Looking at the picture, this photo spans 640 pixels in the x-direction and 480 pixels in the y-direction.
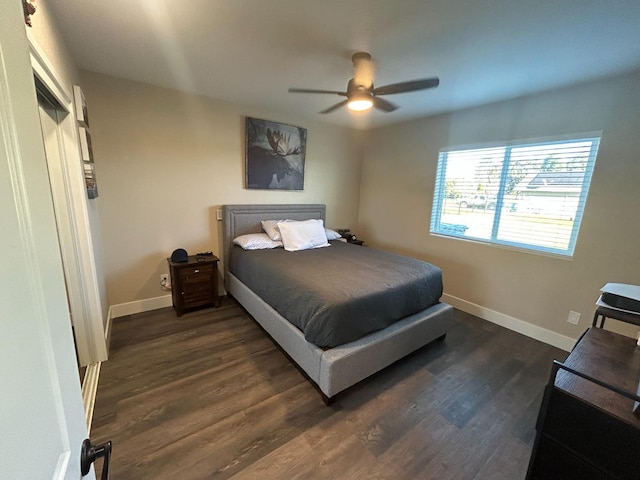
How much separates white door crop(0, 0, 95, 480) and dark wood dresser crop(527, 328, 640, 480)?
5.19 feet

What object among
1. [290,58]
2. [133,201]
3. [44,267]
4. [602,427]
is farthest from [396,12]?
[133,201]

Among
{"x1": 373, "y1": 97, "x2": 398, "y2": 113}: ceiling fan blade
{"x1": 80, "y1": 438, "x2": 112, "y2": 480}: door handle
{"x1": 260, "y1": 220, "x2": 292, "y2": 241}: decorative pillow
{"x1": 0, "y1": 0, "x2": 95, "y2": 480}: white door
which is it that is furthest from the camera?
{"x1": 260, "y1": 220, "x2": 292, "y2": 241}: decorative pillow

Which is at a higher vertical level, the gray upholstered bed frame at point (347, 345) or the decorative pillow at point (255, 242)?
the decorative pillow at point (255, 242)

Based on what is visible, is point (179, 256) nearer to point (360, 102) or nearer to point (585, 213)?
point (360, 102)

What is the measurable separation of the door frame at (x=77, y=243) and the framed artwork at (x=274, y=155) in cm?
171

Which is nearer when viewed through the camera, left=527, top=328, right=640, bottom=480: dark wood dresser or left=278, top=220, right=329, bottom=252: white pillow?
left=527, top=328, right=640, bottom=480: dark wood dresser

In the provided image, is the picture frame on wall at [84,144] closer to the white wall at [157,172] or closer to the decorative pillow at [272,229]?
the white wall at [157,172]

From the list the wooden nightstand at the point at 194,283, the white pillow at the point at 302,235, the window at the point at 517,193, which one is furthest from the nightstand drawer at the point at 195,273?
the window at the point at 517,193

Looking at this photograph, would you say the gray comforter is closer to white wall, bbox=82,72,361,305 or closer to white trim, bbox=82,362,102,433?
white wall, bbox=82,72,361,305

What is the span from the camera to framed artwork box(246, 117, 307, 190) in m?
3.31

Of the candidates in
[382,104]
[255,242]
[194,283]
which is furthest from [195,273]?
[382,104]

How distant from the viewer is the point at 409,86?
6.42 ft

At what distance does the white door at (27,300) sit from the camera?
1.26 ft

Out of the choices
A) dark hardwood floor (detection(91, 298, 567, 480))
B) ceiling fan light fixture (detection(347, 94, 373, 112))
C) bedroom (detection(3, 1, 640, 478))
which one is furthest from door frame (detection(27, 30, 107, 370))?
ceiling fan light fixture (detection(347, 94, 373, 112))
